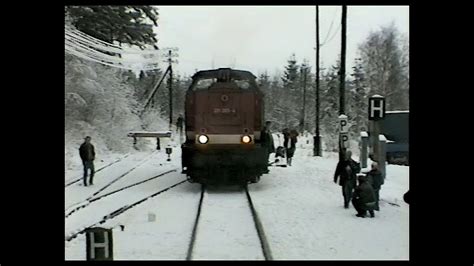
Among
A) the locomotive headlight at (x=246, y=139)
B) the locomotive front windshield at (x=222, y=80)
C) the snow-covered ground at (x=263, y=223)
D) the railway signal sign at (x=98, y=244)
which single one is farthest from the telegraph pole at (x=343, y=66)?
the railway signal sign at (x=98, y=244)

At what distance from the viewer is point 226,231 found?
374 inches

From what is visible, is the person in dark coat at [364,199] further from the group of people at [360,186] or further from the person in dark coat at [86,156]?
the person in dark coat at [86,156]

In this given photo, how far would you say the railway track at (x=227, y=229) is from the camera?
8059 mm

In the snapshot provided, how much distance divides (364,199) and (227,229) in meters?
2.52

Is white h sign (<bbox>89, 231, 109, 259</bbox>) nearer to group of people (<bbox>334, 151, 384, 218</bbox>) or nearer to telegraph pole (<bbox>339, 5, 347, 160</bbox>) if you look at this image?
group of people (<bbox>334, 151, 384, 218</bbox>)

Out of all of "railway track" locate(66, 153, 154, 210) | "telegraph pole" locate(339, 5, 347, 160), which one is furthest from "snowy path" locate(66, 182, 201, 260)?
"telegraph pole" locate(339, 5, 347, 160)

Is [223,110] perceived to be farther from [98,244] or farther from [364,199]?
[98,244]

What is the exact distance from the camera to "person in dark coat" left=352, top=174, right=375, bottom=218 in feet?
33.0

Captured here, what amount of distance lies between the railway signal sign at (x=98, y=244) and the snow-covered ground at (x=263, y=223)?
91 centimetres

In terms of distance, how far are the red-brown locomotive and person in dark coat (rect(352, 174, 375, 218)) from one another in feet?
13.9

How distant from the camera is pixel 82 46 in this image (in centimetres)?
1602
